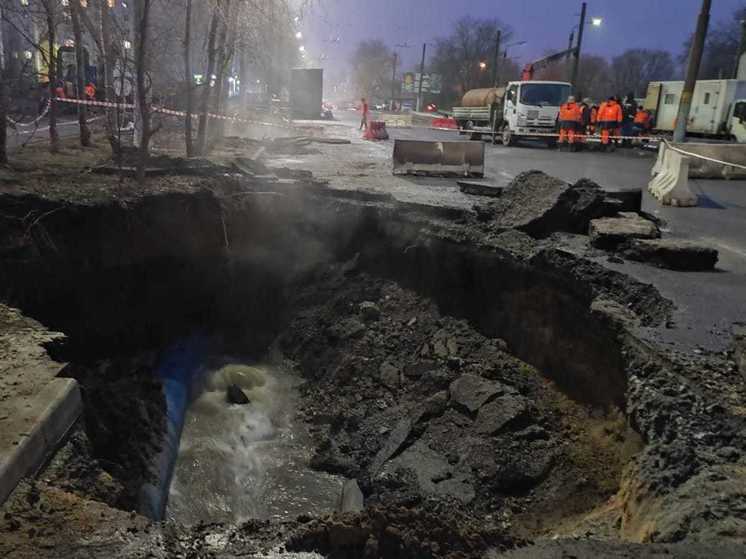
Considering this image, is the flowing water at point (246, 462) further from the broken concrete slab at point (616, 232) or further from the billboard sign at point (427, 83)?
the billboard sign at point (427, 83)

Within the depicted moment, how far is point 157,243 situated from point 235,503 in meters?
4.43

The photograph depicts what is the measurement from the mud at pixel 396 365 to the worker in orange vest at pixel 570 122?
1398 centimetres

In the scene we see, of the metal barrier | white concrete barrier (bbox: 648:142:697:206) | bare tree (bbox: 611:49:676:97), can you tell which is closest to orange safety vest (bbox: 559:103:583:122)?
the metal barrier

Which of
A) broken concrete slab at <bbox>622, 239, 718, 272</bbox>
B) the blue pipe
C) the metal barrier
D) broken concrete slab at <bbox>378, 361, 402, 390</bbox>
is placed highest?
the metal barrier

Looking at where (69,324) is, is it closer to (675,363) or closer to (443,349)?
(443,349)

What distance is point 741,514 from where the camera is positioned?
2.93 meters

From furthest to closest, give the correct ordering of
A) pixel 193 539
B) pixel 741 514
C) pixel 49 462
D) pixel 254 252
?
pixel 254 252, pixel 49 462, pixel 193 539, pixel 741 514

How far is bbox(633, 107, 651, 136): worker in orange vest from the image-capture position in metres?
24.0

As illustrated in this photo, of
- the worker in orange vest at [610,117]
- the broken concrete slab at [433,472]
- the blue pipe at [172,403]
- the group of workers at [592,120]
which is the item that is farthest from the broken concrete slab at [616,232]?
the worker in orange vest at [610,117]

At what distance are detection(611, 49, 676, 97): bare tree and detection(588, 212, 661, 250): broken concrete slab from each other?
3033 inches

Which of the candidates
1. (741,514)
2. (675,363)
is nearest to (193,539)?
(741,514)

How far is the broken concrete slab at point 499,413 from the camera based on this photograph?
5.63 m

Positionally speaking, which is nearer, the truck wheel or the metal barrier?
the metal barrier

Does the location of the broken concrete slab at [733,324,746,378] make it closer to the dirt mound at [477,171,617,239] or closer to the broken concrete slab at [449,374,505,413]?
the broken concrete slab at [449,374,505,413]
